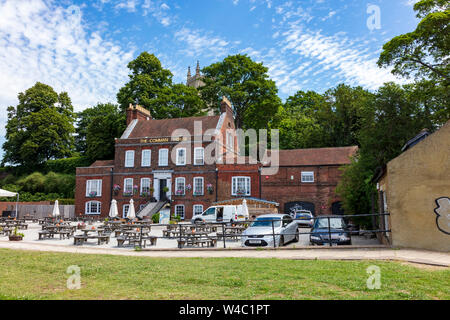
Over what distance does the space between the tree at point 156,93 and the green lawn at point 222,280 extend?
121ft

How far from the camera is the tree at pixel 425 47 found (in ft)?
68.7

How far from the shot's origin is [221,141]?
35.3 m

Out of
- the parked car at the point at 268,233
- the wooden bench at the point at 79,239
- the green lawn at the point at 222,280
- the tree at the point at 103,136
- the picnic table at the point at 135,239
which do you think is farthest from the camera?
the tree at the point at 103,136

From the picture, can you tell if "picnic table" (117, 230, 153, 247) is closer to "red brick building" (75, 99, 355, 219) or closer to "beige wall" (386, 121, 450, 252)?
"beige wall" (386, 121, 450, 252)

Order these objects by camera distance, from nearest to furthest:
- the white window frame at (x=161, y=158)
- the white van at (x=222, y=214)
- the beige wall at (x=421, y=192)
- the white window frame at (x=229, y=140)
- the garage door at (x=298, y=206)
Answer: the beige wall at (x=421, y=192)
the white van at (x=222, y=214)
the garage door at (x=298, y=206)
the white window frame at (x=161, y=158)
the white window frame at (x=229, y=140)

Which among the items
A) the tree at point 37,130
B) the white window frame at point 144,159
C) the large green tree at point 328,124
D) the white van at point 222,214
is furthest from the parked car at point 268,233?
the tree at point 37,130

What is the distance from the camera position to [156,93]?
4616cm

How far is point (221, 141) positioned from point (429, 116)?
64.3 feet

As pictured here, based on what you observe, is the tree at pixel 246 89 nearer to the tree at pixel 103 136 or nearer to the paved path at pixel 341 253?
the tree at pixel 103 136

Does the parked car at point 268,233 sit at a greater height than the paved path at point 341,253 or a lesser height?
greater

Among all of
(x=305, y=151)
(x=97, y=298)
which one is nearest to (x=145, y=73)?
(x=305, y=151)

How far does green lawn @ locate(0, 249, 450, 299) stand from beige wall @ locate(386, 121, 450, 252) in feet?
10.5
